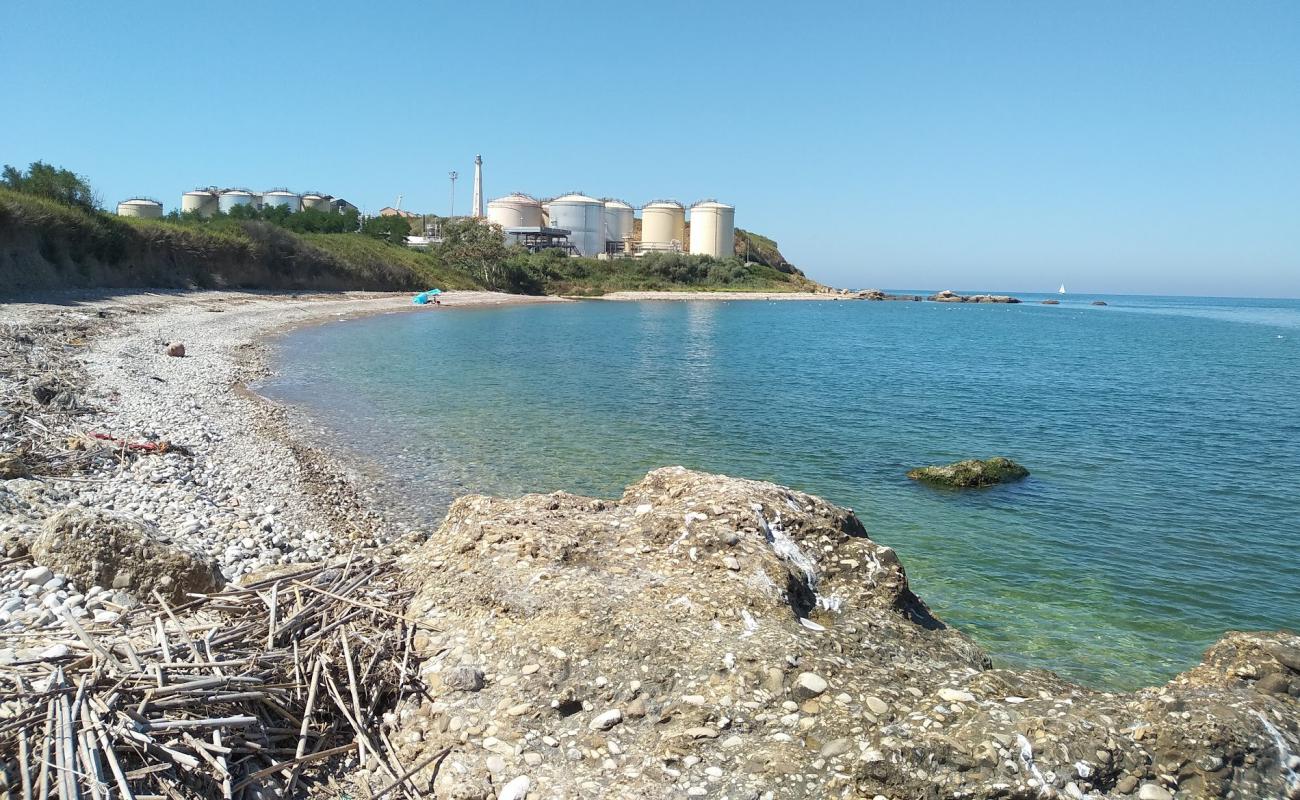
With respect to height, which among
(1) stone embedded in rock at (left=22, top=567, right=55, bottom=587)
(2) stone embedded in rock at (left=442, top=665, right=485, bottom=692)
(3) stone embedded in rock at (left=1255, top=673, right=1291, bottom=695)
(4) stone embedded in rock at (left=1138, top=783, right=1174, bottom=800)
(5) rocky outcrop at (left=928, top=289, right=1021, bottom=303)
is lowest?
(3) stone embedded in rock at (left=1255, top=673, right=1291, bottom=695)

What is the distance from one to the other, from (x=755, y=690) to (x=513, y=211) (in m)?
115

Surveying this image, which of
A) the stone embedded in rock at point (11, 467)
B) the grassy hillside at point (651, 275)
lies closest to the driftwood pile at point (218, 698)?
the stone embedded in rock at point (11, 467)

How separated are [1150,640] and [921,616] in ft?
15.0

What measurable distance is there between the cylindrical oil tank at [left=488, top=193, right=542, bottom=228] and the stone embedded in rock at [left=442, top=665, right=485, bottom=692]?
112619 mm

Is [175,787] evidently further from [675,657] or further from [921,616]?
[921,616]

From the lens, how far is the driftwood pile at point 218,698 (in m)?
3.69

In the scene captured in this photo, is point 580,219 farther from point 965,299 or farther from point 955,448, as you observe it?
point 955,448

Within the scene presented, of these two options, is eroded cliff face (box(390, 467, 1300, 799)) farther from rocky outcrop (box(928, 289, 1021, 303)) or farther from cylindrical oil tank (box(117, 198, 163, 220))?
rocky outcrop (box(928, 289, 1021, 303))

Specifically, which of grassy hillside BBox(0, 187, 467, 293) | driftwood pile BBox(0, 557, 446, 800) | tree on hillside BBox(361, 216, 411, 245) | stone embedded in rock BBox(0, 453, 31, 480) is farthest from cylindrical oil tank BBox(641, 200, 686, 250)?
driftwood pile BBox(0, 557, 446, 800)

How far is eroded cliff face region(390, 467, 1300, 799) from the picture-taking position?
409cm

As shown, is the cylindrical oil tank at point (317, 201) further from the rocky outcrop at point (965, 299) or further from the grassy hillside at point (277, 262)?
the rocky outcrop at point (965, 299)

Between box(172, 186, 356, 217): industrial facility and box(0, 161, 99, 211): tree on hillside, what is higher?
box(172, 186, 356, 217): industrial facility

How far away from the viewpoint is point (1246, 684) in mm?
5301

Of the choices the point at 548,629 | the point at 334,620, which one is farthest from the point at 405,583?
the point at 548,629
